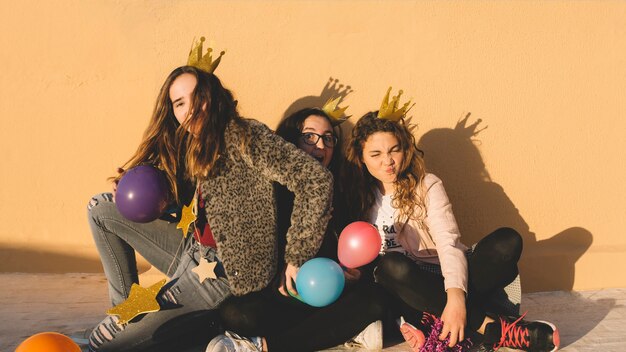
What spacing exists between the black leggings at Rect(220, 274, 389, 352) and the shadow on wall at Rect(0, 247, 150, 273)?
1.34 meters

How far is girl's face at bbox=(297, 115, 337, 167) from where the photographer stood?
2.83 m

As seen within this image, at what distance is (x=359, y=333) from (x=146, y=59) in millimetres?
2032

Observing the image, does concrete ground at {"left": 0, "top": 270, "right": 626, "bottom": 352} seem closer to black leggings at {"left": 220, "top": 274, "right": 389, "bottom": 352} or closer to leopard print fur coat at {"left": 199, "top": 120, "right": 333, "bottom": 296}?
black leggings at {"left": 220, "top": 274, "right": 389, "bottom": 352}

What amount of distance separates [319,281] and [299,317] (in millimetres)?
286

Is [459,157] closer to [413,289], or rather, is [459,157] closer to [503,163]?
[503,163]

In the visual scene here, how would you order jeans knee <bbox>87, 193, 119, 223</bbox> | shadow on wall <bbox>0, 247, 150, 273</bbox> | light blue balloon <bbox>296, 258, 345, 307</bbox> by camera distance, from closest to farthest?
light blue balloon <bbox>296, 258, 345, 307</bbox> → jeans knee <bbox>87, 193, 119, 223</bbox> → shadow on wall <bbox>0, 247, 150, 273</bbox>

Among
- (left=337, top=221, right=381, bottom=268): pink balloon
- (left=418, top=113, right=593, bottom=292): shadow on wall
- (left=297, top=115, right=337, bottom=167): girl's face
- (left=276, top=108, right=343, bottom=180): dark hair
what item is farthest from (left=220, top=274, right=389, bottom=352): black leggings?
(left=418, top=113, right=593, bottom=292): shadow on wall

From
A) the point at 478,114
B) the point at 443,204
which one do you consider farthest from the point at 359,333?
the point at 478,114

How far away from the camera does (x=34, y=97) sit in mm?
3461

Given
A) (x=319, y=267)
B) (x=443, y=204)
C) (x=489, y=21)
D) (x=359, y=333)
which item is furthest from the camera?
(x=489, y=21)

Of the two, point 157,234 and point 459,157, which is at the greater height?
point 459,157

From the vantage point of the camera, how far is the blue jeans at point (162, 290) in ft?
7.79

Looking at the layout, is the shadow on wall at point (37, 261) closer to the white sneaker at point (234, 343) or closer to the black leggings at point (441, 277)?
the white sneaker at point (234, 343)

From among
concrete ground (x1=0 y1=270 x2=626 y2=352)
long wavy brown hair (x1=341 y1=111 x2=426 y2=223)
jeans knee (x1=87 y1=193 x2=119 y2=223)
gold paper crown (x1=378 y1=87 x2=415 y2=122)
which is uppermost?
gold paper crown (x1=378 y1=87 x2=415 y2=122)
